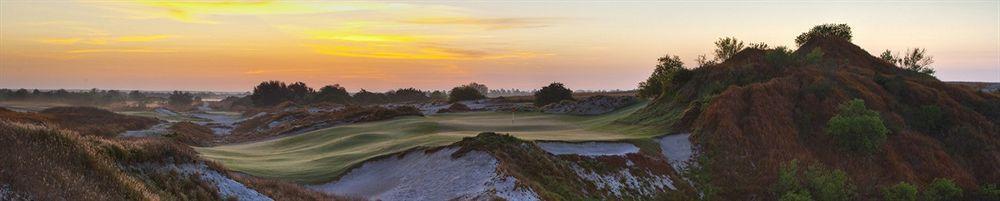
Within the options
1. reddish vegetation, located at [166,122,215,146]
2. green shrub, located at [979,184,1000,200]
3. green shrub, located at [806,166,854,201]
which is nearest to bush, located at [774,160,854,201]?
green shrub, located at [806,166,854,201]

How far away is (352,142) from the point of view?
140ft

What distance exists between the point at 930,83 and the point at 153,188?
55.2 m

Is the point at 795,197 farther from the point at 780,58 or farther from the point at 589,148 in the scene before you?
the point at 780,58

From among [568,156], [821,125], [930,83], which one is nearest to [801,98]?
[821,125]

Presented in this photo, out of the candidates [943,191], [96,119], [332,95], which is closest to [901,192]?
[943,191]

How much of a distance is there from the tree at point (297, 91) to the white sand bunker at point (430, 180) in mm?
135467

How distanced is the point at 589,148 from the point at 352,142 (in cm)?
1712

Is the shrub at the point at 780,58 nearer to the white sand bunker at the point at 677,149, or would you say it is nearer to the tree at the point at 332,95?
the white sand bunker at the point at 677,149

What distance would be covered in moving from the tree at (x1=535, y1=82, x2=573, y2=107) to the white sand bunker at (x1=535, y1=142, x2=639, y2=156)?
61468mm

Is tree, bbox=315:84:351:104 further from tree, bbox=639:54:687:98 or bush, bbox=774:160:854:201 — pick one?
bush, bbox=774:160:854:201

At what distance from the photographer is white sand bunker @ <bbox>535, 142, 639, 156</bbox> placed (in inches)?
1281

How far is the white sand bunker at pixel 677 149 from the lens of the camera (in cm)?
3522

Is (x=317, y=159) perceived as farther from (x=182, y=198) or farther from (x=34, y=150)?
(x=34, y=150)

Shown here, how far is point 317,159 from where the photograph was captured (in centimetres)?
3506
